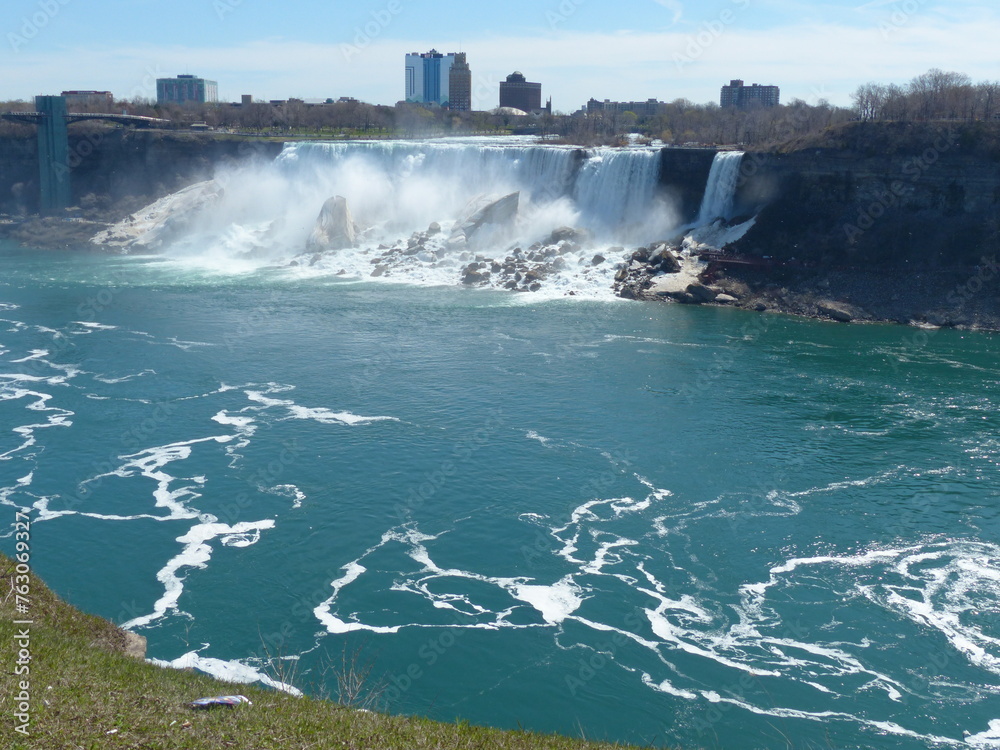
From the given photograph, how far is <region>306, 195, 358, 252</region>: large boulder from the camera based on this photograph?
63031mm

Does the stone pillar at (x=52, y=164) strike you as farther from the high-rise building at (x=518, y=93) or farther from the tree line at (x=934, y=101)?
the high-rise building at (x=518, y=93)

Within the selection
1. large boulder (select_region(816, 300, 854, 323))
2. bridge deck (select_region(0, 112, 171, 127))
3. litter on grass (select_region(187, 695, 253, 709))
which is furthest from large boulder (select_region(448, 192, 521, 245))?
litter on grass (select_region(187, 695, 253, 709))

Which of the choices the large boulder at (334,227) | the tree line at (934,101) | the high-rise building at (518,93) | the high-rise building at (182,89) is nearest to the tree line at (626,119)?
the tree line at (934,101)

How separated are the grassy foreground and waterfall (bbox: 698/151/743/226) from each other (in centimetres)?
4797

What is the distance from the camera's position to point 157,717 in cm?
1173

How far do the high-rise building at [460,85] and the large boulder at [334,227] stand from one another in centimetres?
9317

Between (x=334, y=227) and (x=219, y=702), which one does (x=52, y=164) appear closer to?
(x=334, y=227)

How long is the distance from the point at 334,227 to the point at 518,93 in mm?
112805

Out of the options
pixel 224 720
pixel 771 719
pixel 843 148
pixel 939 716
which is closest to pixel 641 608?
pixel 771 719

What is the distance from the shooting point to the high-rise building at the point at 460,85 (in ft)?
497

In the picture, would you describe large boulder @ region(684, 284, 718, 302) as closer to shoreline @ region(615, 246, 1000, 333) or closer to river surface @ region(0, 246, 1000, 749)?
shoreline @ region(615, 246, 1000, 333)

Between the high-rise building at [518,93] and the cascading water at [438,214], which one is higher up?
the high-rise building at [518,93]

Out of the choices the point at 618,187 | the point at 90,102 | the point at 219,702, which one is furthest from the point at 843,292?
the point at 90,102

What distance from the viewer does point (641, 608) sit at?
1931cm
